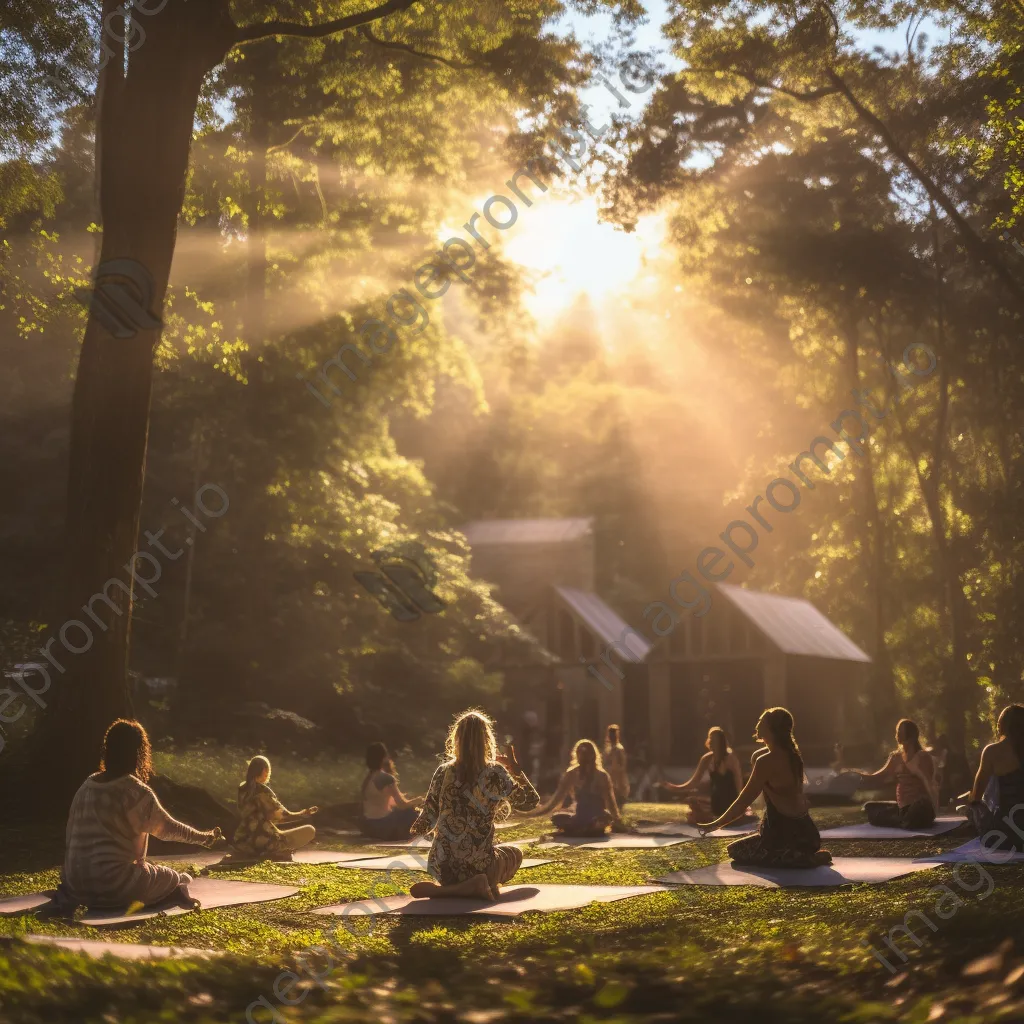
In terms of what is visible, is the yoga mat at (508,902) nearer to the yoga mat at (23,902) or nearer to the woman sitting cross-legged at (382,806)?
the yoga mat at (23,902)

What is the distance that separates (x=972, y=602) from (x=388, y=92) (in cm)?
1955

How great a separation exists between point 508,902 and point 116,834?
2.98 m

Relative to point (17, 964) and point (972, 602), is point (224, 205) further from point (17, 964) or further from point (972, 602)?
point (972, 602)

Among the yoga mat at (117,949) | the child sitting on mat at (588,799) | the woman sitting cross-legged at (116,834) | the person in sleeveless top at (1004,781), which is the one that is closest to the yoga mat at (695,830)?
the child sitting on mat at (588,799)

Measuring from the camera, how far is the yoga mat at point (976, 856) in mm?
10625

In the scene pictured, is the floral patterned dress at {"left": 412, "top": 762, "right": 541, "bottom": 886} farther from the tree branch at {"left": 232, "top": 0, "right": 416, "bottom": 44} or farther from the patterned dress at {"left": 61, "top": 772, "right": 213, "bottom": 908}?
the tree branch at {"left": 232, "top": 0, "right": 416, "bottom": 44}

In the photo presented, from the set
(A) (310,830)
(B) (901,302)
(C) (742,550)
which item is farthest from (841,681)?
(A) (310,830)

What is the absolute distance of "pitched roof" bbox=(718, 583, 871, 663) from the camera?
126 ft

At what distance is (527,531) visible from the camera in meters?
44.7

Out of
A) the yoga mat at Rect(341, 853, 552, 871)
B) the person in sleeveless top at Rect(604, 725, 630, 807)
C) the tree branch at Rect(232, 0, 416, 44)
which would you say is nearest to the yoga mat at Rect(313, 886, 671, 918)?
the yoga mat at Rect(341, 853, 552, 871)

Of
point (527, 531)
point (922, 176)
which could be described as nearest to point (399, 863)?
point (922, 176)

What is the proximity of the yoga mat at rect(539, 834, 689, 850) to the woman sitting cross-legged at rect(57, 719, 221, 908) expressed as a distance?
6776 millimetres

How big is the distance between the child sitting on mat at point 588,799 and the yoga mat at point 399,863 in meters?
2.86

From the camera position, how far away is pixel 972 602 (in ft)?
98.9
